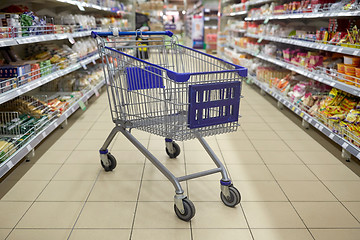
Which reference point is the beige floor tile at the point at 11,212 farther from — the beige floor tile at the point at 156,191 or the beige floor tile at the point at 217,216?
the beige floor tile at the point at 217,216

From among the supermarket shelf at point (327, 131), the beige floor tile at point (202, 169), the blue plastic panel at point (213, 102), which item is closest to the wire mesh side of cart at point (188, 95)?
the blue plastic panel at point (213, 102)

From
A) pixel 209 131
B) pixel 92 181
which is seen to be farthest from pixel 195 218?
pixel 92 181

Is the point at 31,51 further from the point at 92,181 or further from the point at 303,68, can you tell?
the point at 303,68

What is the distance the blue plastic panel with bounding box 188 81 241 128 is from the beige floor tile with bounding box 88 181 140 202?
31.6 inches

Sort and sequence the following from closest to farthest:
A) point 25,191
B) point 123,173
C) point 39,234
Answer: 1. point 39,234
2. point 25,191
3. point 123,173

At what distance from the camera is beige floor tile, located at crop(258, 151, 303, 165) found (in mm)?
3016

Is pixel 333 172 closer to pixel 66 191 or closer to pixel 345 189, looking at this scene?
pixel 345 189

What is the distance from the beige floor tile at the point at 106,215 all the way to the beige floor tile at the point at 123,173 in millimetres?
393

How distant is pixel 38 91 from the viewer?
14.4 feet

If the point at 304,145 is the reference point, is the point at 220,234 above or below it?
above

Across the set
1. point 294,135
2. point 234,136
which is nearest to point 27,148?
point 234,136

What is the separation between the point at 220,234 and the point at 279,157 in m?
1.41

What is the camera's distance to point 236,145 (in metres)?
3.44

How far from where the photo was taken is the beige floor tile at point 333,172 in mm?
2723
